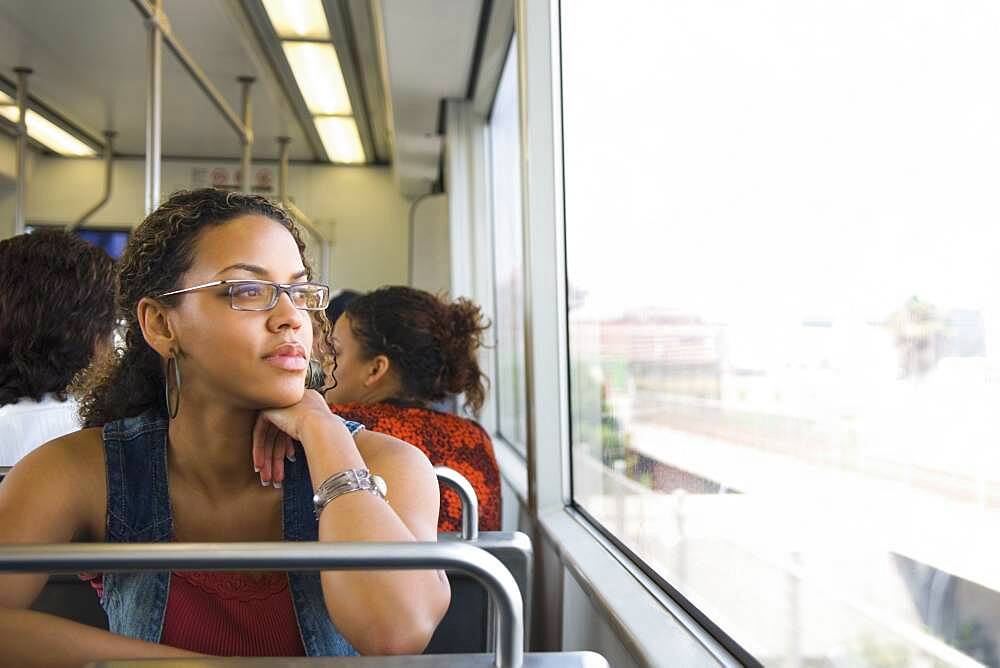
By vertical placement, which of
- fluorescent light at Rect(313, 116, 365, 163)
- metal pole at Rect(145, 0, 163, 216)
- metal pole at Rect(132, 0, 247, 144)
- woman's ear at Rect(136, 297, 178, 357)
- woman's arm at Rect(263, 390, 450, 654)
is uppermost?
fluorescent light at Rect(313, 116, 365, 163)

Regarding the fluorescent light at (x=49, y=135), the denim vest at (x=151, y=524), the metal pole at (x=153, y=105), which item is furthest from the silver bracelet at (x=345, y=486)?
the fluorescent light at (x=49, y=135)

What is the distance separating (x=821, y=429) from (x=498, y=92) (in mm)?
3483

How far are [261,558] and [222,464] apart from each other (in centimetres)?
52

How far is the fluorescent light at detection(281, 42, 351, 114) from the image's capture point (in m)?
4.12

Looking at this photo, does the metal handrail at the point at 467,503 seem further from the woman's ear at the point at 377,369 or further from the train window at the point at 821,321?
the woman's ear at the point at 377,369

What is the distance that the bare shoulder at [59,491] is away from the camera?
3.41 ft

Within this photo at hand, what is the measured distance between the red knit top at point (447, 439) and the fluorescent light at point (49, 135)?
4502 millimetres

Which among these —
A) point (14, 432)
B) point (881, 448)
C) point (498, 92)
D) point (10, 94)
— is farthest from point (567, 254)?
point (10, 94)

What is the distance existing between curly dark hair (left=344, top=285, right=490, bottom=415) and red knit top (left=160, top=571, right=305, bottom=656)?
40.8 inches

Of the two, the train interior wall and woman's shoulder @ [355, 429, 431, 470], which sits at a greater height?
the train interior wall

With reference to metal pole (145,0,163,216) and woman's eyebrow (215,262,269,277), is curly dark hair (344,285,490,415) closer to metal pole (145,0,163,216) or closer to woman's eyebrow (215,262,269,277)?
woman's eyebrow (215,262,269,277)

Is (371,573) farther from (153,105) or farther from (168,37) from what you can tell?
(168,37)

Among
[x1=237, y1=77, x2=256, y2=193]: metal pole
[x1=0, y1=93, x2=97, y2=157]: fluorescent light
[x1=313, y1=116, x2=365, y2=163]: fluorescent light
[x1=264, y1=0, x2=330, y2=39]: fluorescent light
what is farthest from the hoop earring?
[x1=0, y1=93, x2=97, y2=157]: fluorescent light

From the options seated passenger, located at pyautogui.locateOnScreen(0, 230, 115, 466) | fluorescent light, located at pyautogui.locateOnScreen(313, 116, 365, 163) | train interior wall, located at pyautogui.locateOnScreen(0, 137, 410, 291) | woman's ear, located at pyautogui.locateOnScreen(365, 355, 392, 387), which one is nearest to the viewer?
seated passenger, located at pyautogui.locateOnScreen(0, 230, 115, 466)
